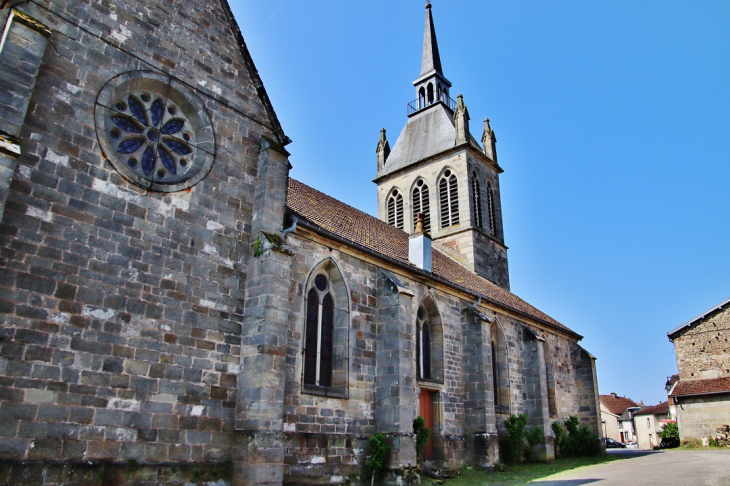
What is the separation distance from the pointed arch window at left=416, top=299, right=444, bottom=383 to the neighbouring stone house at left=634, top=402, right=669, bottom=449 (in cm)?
4070

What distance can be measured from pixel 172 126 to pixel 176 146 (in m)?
0.44

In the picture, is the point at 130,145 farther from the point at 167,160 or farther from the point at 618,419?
the point at 618,419

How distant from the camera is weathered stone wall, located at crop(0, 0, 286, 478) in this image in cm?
782

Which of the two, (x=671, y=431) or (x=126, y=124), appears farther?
(x=671, y=431)

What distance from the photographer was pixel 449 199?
2795 centimetres

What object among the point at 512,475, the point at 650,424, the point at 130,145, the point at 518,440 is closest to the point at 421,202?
the point at 518,440

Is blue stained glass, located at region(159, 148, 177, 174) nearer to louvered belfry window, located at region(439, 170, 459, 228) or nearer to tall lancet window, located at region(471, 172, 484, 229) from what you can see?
louvered belfry window, located at region(439, 170, 459, 228)

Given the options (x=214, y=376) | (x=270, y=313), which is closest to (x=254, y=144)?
(x=270, y=313)

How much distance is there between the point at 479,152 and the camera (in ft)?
95.2

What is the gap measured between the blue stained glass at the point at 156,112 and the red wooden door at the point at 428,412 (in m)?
10.7

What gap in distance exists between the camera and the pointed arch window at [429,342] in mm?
16938

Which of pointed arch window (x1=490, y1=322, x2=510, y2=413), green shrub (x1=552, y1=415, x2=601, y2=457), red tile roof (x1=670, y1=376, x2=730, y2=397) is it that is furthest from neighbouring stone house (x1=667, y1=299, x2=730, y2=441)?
pointed arch window (x1=490, y1=322, x2=510, y2=413)

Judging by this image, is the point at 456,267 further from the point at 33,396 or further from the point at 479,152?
the point at 33,396

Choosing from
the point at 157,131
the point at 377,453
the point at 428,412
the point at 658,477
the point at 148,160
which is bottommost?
the point at 658,477
